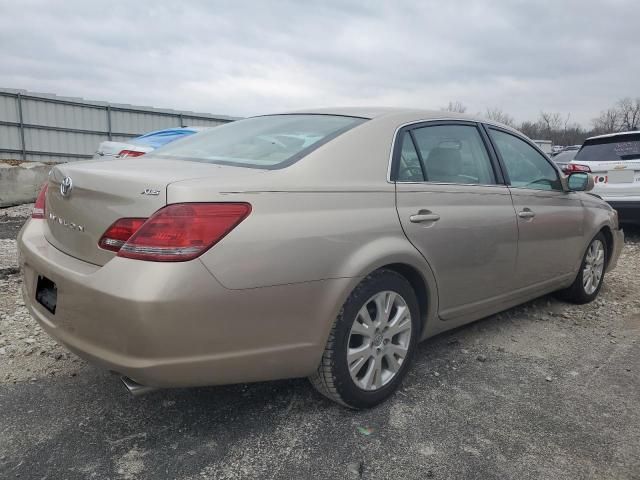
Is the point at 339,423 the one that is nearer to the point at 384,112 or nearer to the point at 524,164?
the point at 384,112

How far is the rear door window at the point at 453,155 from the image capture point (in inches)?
117

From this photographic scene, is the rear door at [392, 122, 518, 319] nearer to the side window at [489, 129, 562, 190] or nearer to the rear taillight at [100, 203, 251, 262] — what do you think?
the side window at [489, 129, 562, 190]

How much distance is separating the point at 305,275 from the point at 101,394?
1353mm

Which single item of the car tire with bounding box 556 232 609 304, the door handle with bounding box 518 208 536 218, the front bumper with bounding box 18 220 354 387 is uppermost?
the door handle with bounding box 518 208 536 218

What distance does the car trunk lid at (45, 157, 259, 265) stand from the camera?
2047mm

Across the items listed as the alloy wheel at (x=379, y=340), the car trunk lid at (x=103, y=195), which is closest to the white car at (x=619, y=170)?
the alloy wheel at (x=379, y=340)

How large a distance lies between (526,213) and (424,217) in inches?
44.5

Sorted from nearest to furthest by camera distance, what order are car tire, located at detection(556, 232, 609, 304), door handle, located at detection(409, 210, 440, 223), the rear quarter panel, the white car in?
door handle, located at detection(409, 210, 440, 223) → the rear quarter panel → car tire, located at detection(556, 232, 609, 304) → the white car

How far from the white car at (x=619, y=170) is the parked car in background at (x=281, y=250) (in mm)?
4594

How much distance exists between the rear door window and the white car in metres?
4.67

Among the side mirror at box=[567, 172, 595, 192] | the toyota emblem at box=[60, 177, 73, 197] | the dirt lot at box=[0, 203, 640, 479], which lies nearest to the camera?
the dirt lot at box=[0, 203, 640, 479]

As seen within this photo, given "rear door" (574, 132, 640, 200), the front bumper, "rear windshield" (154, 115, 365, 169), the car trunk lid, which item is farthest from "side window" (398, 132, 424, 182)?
"rear door" (574, 132, 640, 200)

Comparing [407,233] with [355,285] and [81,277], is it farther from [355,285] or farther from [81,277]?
[81,277]

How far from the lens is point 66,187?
7.77 feet
